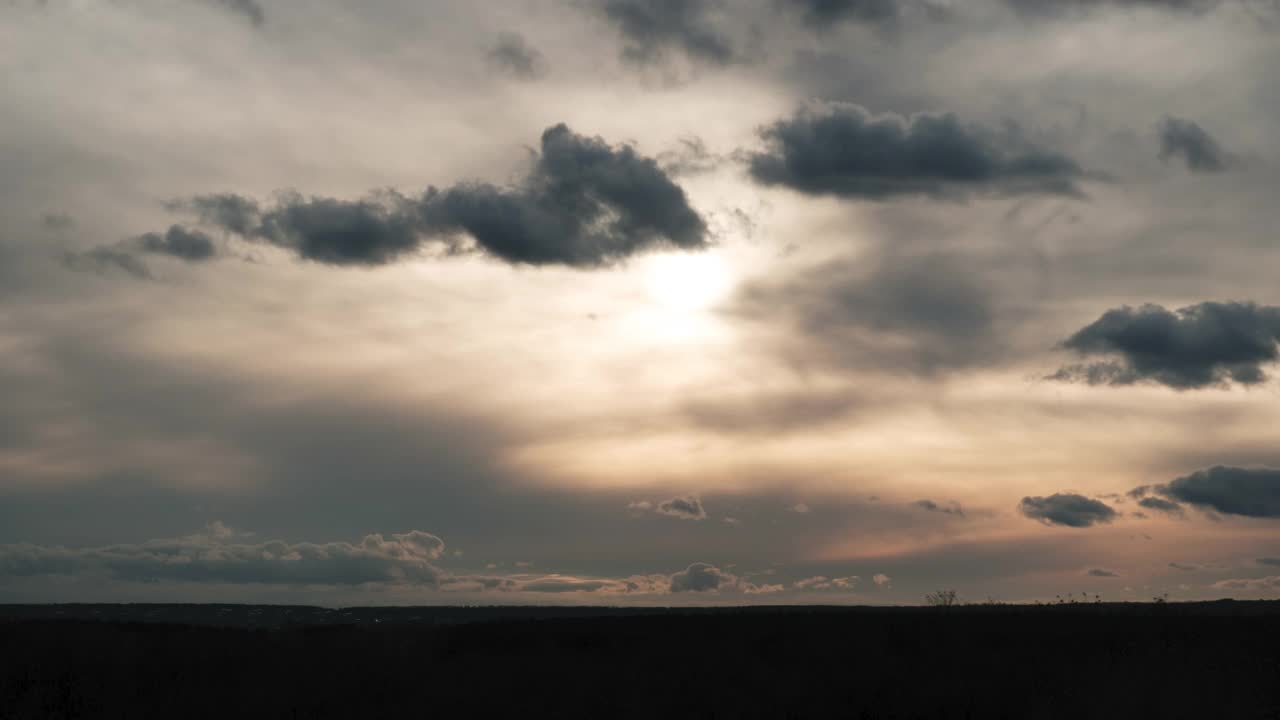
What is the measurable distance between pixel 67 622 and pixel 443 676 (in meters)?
32.5

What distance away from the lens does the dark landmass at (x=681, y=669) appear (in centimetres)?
4088

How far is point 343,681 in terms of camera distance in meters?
47.7

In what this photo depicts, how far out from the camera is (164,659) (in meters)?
52.3

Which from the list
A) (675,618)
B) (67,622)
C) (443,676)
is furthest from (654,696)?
(67,622)

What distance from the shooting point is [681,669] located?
4812 centimetres

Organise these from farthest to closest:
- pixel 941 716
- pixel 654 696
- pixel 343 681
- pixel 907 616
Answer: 1. pixel 907 616
2. pixel 343 681
3. pixel 654 696
4. pixel 941 716

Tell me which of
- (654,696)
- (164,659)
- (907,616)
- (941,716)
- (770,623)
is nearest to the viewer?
(941,716)

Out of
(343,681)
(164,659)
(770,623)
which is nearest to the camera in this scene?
(343,681)

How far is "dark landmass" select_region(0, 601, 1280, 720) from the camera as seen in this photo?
4088 centimetres

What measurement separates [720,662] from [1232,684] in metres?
20.2

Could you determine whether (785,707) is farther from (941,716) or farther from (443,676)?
(443,676)

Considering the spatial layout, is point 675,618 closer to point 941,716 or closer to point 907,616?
point 907,616

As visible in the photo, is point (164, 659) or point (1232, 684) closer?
point (1232, 684)

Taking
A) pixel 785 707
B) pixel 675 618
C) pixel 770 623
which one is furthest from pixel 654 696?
pixel 675 618
